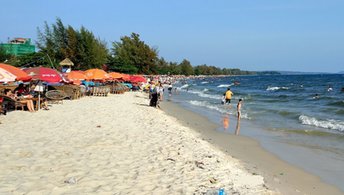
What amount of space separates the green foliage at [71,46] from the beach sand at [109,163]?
44515 millimetres

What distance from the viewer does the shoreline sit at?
6.66 m

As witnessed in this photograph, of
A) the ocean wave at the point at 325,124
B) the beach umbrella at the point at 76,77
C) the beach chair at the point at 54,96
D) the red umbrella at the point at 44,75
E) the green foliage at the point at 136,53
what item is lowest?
the ocean wave at the point at 325,124

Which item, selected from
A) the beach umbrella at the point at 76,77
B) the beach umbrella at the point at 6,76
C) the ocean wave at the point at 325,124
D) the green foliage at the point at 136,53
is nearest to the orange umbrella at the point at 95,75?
the beach umbrella at the point at 76,77

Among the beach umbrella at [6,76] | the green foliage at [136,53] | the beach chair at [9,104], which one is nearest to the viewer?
the beach umbrella at [6,76]

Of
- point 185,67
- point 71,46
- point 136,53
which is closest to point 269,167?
point 71,46

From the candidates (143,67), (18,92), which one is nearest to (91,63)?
(143,67)

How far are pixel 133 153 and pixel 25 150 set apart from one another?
7.46ft

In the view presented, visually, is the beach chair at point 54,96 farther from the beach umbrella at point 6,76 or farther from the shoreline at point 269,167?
the shoreline at point 269,167

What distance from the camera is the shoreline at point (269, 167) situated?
21.9 feet

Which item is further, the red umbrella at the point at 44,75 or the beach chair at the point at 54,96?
the beach chair at the point at 54,96

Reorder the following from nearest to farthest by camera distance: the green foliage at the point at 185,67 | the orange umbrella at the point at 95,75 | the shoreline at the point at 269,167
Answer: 1. the shoreline at the point at 269,167
2. the orange umbrella at the point at 95,75
3. the green foliage at the point at 185,67

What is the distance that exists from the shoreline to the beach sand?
404mm

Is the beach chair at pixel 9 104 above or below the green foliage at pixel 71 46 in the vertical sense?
below

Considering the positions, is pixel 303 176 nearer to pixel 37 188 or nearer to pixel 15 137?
pixel 37 188
